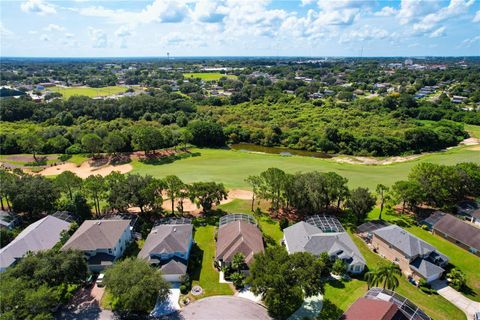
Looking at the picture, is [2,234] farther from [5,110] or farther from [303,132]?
[5,110]

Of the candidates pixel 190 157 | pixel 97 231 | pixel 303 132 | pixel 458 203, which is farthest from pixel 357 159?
pixel 97 231

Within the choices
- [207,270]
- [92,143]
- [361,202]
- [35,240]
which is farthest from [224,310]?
[92,143]

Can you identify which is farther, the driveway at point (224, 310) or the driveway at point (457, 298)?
the driveway at point (457, 298)

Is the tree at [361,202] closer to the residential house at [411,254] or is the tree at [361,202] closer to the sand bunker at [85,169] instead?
the residential house at [411,254]

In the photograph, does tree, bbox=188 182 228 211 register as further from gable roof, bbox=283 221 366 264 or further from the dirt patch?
the dirt patch

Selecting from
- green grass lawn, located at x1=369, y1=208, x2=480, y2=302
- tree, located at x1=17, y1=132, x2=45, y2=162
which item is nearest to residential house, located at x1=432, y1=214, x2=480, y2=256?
green grass lawn, located at x1=369, y1=208, x2=480, y2=302

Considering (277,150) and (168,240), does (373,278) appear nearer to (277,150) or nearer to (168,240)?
(168,240)

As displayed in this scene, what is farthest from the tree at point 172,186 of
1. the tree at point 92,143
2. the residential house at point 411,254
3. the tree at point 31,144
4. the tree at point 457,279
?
the tree at point 31,144
